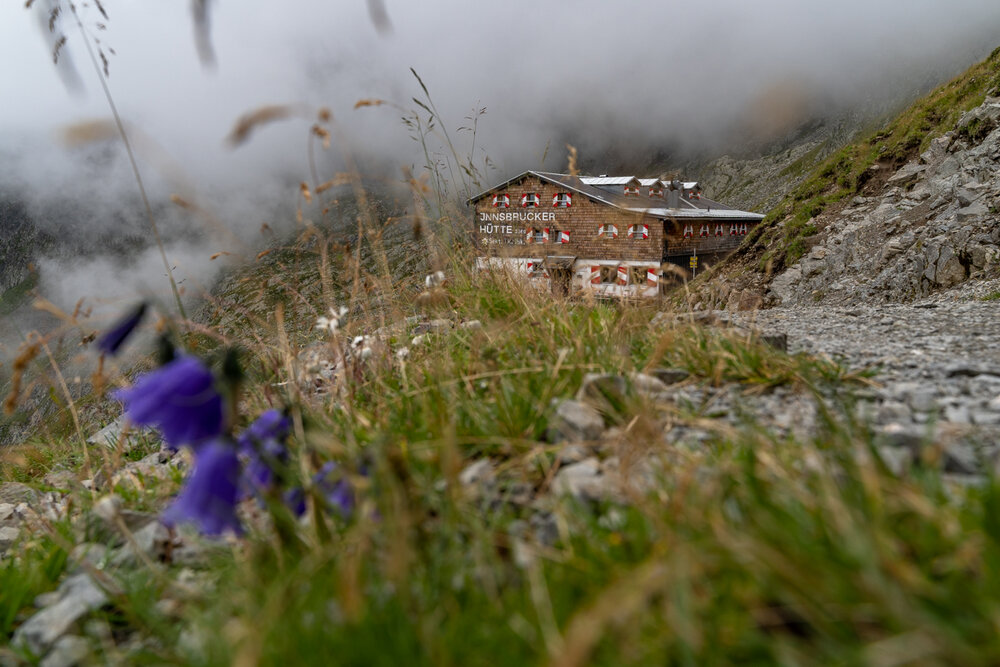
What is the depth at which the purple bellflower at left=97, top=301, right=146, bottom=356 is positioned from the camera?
5.96 ft

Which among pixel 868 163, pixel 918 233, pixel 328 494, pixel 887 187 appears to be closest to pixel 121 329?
pixel 328 494

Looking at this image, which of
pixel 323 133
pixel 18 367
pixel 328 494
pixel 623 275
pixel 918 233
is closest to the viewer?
pixel 328 494

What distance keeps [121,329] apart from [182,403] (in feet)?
1.53

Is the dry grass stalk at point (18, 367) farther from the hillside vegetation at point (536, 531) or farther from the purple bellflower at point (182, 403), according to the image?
the purple bellflower at point (182, 403)

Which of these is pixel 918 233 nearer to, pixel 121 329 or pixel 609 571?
pixel 609 571

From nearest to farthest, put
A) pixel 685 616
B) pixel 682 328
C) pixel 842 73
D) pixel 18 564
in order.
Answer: pixel 685 616, pixel 18 564, pixel 682 328, pixel 842 73

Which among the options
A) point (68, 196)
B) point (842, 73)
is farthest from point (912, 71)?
point (68, 196)

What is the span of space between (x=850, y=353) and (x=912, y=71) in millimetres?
173047

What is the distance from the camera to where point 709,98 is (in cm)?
18175

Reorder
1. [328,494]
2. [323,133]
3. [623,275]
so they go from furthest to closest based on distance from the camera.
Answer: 1. [623,275]
2. [323,133]
3. [328,494]

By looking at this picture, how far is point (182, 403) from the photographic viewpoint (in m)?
1.60

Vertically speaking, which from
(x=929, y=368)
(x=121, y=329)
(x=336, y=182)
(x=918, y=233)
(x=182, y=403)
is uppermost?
(x=336, y=182)

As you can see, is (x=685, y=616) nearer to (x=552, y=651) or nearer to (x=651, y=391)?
(x=552, y=651)

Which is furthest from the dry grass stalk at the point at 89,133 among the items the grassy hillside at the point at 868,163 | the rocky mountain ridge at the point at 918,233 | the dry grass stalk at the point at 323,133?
the grassy hillside at the point at 868,163
